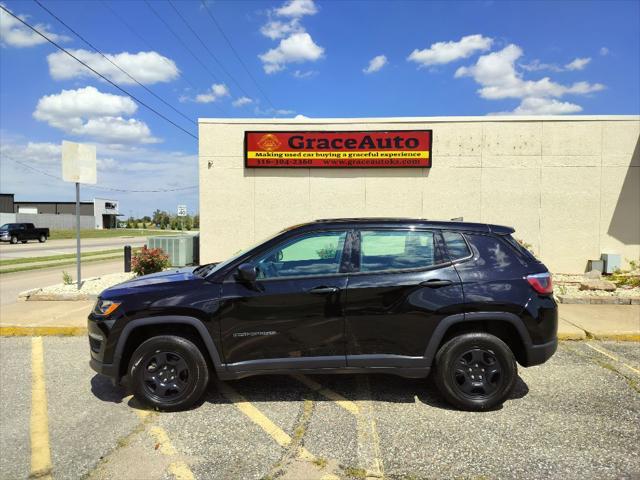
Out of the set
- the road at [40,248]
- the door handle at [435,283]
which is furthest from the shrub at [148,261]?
the road at [40,248]

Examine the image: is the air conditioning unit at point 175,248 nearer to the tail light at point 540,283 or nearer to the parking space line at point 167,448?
the parking space line at point 167,448

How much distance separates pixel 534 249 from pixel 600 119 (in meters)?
3.71

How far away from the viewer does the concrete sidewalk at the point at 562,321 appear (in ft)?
20.7

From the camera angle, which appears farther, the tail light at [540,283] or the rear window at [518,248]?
the rear window at [518,248]

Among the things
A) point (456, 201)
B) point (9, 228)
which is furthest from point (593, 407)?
point (9, 228)

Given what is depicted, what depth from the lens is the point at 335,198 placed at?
39.8 ft

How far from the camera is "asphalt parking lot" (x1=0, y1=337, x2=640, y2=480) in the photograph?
3.05m

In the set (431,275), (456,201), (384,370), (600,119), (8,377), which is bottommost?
(8,377)

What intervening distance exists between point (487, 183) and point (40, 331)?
413 inches

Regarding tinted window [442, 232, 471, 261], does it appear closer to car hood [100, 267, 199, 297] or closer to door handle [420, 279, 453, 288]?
door handle [420, 279, 453, 288]

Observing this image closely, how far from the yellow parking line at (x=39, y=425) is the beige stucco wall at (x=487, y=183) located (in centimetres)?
761

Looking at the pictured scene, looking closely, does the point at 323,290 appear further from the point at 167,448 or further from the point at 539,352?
the point at 539,352

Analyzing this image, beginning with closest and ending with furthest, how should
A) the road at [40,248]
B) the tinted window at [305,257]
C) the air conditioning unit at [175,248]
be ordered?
the tinted window at [305,257], the air conditioning unit at [175,248], the road at [40,248]

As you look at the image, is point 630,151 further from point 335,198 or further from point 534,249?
point 335,198
